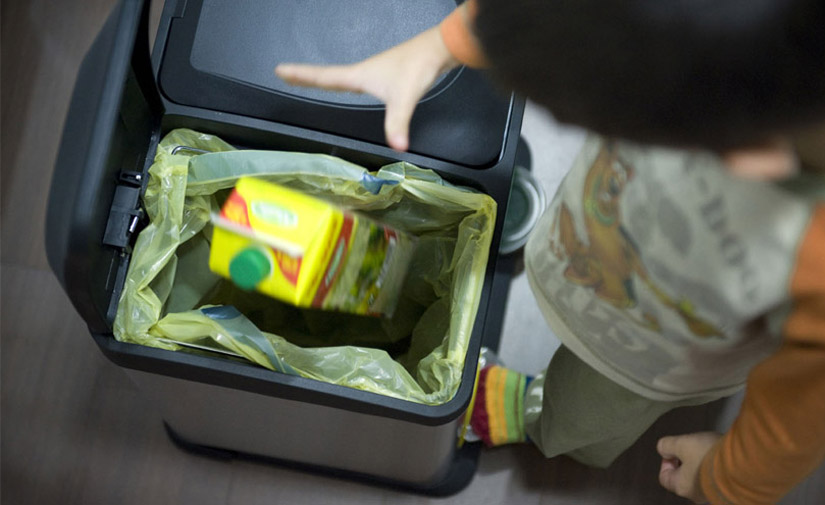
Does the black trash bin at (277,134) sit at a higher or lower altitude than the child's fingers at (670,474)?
higher

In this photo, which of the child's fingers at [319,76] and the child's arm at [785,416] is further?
the child's fingers at [319,76]

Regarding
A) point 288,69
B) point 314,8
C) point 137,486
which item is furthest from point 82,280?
point 137,486

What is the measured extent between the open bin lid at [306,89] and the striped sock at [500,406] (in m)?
0.36

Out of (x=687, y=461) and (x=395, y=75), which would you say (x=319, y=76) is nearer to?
(x=395, y=75)

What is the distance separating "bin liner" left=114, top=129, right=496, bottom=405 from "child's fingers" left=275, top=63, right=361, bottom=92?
0.35ft

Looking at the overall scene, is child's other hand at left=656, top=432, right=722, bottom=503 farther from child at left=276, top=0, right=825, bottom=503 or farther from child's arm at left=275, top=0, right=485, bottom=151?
child's arm at left=275, top=0, right=485, bottom=151

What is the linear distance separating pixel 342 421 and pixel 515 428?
32 centimetres

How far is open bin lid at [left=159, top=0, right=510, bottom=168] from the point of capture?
0.65 m

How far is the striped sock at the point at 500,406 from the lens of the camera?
36.2 inches

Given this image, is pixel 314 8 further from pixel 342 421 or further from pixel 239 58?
pixel 342 421

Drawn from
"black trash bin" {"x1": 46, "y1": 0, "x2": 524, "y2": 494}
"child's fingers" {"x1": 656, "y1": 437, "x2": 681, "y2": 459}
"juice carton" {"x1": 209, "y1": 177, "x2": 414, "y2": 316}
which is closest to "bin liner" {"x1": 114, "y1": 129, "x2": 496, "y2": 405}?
"black trash bin" {"x1": 46, "y1": 0, "x2": 524, "y2": 494}

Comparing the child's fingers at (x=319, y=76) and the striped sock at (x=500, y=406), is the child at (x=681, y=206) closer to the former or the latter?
the child's fingers at (x=319, y=76)

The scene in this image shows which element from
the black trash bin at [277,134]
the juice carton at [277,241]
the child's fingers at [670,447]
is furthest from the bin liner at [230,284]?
the child's fingers at [670,447]

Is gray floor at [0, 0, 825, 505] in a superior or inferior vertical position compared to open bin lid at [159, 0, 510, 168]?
inferior
